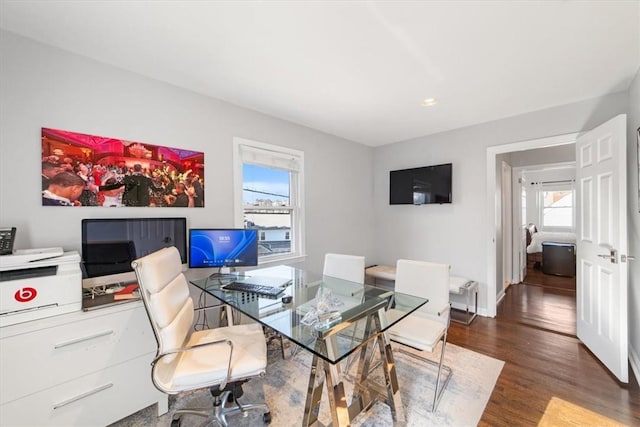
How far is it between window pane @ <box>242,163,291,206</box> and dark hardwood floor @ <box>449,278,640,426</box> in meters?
2.55

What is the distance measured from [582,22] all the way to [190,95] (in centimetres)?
297

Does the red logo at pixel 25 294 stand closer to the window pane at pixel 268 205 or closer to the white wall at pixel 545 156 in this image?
the window pane at pixel 268 205

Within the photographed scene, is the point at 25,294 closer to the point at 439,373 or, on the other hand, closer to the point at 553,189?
the point at 439,373

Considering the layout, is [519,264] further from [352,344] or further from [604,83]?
[352,344]

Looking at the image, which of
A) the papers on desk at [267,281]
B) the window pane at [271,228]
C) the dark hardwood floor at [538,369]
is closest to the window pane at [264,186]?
the window pane at [271,228]

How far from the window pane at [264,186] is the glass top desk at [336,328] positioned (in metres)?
1.03

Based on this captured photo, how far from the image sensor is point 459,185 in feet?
11.9

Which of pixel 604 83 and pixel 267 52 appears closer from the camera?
pixel 267 52

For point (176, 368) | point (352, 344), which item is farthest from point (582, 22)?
point (176, 368)

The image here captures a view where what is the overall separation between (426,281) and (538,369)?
1309 mm

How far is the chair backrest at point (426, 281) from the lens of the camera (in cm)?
203

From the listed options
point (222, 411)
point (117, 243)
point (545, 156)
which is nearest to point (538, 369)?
point (222, 411)

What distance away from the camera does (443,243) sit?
3781 millimetres

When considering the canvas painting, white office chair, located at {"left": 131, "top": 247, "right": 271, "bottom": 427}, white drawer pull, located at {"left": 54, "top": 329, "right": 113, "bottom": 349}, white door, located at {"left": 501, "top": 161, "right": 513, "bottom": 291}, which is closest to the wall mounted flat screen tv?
white door, located at {"left": 501, "top": 161, "right": 513, "bottom": 291}
